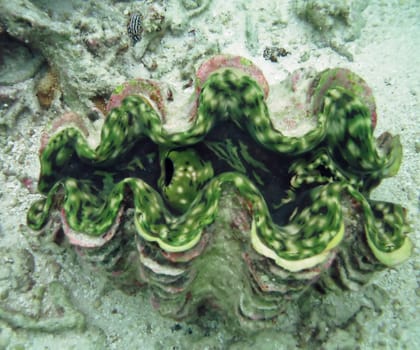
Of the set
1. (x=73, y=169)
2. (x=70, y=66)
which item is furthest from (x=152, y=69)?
(x=73, y=169)

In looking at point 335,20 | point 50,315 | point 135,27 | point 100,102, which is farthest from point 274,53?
point 50,315

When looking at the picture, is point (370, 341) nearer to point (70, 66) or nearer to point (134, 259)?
point (134, 259)

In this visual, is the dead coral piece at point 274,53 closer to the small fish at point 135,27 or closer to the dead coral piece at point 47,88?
the small fish at point 135,27

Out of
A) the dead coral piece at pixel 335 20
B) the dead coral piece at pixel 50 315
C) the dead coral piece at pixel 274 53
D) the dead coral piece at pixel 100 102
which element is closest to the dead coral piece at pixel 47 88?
the dead coral piece at pixel 100 102

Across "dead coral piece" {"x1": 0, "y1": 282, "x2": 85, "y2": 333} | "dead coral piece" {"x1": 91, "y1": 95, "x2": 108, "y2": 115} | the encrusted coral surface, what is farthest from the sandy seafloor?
the encrusted coral surface

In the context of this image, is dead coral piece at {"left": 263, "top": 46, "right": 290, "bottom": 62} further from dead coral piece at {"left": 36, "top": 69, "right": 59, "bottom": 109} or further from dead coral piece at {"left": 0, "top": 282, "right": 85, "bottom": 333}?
dead coral piece at {"left": 0, "top": 282, "right": 85, "bottom": 333}

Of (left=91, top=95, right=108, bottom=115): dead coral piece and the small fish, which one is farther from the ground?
the small fish
